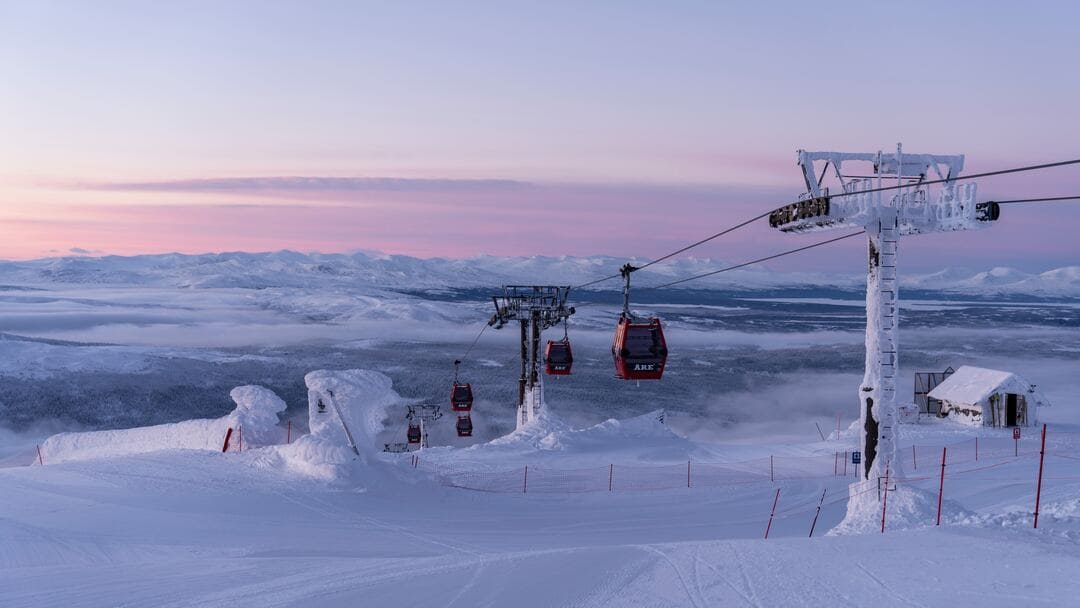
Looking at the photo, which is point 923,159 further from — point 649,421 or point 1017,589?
point 649,421

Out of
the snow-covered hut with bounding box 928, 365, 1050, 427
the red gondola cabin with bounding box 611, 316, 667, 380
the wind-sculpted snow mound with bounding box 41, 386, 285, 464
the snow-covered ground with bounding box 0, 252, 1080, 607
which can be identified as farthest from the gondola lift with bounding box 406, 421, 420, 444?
the snow-covered hut with bounding box 928, 365, 1050, 427

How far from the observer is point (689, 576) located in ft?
36.0

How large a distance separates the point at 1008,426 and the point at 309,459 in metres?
30.6

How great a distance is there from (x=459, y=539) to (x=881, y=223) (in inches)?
434

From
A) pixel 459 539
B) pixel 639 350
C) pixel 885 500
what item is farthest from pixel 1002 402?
pixel 459 539

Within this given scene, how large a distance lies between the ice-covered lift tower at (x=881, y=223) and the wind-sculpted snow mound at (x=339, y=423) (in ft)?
40.3

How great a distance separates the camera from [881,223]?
18.9 m

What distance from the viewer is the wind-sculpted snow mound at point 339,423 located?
2202cm

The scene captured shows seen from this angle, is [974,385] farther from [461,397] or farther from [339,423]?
[339,423]

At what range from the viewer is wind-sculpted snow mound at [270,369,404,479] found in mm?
22016

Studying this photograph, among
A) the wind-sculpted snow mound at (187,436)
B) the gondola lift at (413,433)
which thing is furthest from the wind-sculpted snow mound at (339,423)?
the gondola lift at (413,433)

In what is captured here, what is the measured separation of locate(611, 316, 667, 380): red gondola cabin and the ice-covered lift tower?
524 centimetres

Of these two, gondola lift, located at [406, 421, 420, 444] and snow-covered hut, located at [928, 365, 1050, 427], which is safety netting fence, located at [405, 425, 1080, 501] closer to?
snow-covered hut, located at [928, 365, 1050, 427]

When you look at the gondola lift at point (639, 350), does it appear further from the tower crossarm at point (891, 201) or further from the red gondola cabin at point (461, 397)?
the red gondola cabin at point (461, 397)
